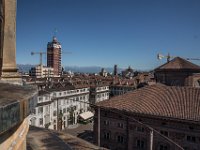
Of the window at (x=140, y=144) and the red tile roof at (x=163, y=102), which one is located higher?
the red tile roof at (x=163, y=102)

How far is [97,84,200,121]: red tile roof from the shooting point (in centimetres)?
4038

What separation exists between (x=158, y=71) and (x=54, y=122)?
29.7m

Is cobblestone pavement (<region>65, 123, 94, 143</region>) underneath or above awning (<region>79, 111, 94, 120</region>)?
underneath

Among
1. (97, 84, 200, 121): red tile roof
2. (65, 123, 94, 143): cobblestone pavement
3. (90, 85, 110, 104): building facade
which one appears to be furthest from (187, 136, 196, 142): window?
(90, 85, 110, 104): building facade

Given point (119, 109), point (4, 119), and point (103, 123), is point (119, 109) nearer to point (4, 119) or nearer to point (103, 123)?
point (103, 123)

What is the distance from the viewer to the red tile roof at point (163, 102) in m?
40.4

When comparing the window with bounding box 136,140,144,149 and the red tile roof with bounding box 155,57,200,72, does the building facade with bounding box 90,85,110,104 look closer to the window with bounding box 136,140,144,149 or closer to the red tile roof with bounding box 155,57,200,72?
the red tile roof with bounding box 155,57,200,72

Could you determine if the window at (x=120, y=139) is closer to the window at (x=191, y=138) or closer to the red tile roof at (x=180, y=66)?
the window at (x=191, y=138)

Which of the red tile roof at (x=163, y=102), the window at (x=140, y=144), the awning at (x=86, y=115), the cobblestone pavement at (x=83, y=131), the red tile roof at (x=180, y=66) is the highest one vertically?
the red tile roof at (x=180, y=66)

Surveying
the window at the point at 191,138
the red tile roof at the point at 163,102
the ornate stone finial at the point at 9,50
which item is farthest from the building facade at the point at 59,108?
the ornate stone finial at the point at 9,50

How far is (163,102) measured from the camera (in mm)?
44625

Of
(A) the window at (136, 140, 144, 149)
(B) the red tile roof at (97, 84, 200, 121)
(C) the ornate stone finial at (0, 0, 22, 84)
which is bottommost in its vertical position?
(A) the window at (136, 140, 144, 149)

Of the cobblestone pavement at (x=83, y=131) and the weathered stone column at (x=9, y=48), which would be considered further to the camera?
the cobblestone pavement at (x=83, y=131)

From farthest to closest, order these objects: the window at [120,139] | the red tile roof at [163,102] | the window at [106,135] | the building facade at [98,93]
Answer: the building facade at [98,93], the window at [106,135], the window at [120,139], the red tile roof at [163,102]
